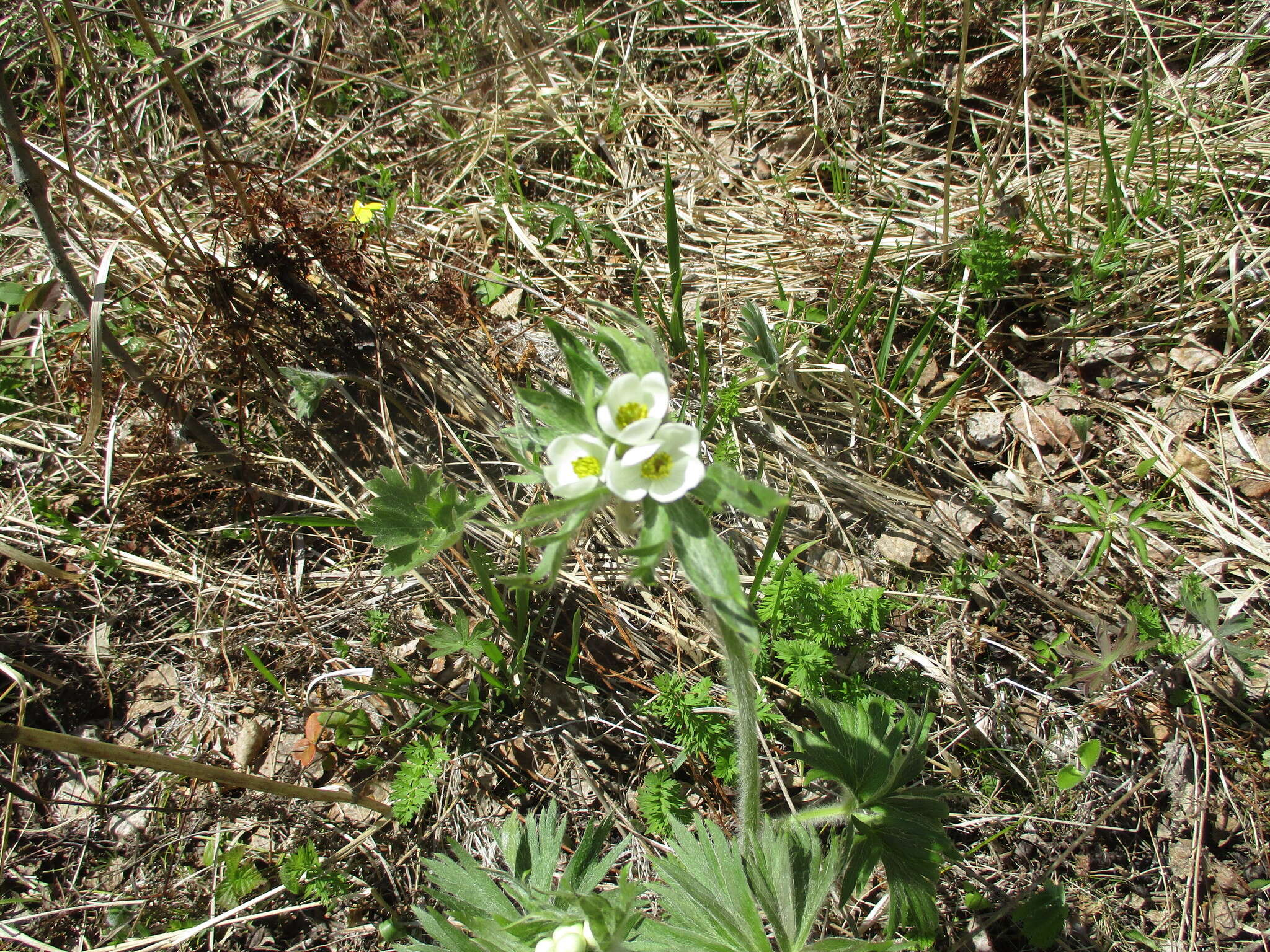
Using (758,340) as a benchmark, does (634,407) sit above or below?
above

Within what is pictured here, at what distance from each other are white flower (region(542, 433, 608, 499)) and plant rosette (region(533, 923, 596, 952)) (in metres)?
1.14

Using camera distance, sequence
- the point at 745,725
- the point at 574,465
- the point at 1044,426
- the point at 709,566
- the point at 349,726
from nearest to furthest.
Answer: the point at 709,566
the point at 574,465
the point at 745,725
the point at 349,726
the point at 1044,426

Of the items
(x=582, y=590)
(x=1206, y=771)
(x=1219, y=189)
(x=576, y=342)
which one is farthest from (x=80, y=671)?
(x=1219, y=189)

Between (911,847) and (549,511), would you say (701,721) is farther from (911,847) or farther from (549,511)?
(549,511)

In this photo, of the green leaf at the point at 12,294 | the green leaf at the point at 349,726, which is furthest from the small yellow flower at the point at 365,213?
the green leaf at the point at 349,726

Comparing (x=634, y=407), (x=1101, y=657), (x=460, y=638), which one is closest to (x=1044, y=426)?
(x=1101, y=657)

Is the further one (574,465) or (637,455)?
(574,465)

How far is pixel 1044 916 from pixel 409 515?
8.36 feet

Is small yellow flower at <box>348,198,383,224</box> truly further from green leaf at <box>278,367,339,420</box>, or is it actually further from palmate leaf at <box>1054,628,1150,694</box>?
palmate leaf at <box>1054,628,1150,694</box>

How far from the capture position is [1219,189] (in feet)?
11.3

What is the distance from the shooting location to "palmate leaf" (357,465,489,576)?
255 cm

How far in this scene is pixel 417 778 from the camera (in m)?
2.71

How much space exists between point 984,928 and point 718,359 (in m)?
2.38

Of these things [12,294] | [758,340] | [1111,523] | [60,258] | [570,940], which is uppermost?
[60,258]
